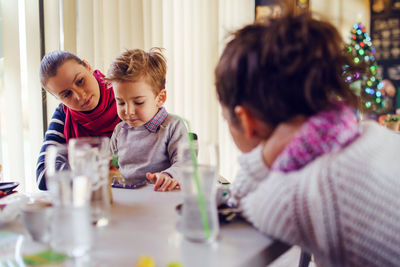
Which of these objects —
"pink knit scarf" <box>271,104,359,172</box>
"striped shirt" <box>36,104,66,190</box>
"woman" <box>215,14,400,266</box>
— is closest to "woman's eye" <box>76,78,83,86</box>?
"striped shirt" <box>36,104,66,190</box>

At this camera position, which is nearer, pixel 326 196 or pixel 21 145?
pixel 326 196

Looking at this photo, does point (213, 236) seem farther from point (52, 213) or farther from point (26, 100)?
point (26, 100)

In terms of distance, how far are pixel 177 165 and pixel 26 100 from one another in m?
1.18

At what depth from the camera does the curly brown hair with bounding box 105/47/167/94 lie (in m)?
1.30

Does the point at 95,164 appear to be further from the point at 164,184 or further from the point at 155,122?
the point at 155,122

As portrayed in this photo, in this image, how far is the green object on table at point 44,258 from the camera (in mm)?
564

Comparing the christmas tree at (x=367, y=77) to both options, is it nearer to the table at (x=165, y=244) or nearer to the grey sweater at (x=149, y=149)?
the grey sweater at (x=149, y=149)

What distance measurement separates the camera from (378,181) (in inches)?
23.7

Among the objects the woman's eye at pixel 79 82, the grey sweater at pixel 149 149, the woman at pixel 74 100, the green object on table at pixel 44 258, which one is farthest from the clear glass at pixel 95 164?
the woman's eye at pixel 79 82

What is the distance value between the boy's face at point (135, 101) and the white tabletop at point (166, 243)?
0.56 m

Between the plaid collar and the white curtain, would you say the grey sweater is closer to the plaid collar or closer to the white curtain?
the plaid collar

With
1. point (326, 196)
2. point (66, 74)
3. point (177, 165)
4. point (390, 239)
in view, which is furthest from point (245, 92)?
point (66, 74)

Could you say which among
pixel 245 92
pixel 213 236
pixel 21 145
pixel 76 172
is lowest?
pixel 21 145

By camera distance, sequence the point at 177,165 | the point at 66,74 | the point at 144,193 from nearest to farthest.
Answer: the point at 144,193 < the point at 177,165 < the point at 66,74
